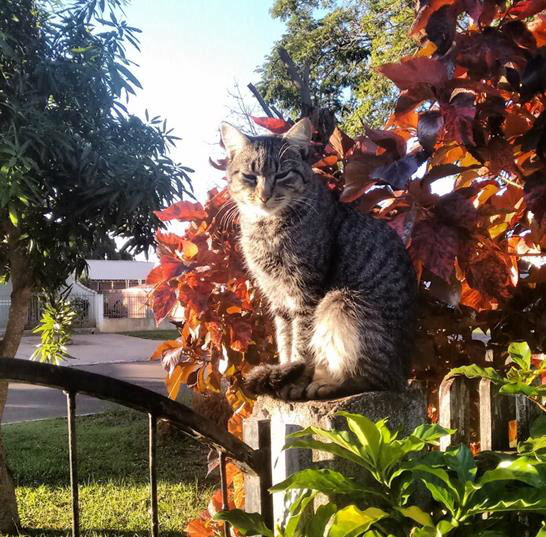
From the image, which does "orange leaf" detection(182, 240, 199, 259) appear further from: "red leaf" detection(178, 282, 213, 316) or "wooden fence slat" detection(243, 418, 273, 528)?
"wooden fence slat" detection(243, 418, 273, 528)

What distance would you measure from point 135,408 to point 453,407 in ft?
2.28

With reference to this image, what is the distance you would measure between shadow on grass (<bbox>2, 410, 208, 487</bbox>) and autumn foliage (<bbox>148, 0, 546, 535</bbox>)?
174 inches

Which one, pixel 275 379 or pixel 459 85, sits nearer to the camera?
pixel 459 85

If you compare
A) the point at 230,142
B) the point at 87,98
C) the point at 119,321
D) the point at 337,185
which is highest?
the point at 87,98

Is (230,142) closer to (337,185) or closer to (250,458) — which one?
(337,185)

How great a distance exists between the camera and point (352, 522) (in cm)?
84

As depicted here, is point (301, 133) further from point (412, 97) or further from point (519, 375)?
point (519, 375)

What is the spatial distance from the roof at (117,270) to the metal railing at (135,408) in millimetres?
23066

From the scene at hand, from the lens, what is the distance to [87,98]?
3.50m

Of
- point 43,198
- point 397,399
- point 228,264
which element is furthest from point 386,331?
point 43,198

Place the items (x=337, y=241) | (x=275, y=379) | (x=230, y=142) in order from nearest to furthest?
1. (x=275, y=379)
2. (x=337, y=241)
3. (x=230, y=142)

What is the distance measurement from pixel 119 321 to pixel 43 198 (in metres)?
17.5

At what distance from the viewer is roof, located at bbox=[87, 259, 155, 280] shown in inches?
938

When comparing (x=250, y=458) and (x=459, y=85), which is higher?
(x=459, y=85)
